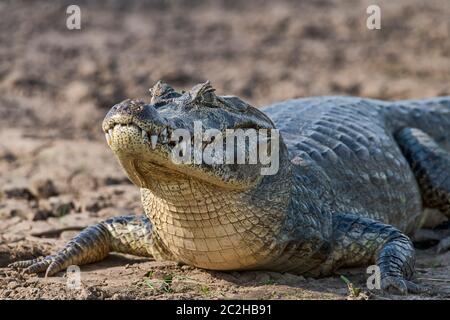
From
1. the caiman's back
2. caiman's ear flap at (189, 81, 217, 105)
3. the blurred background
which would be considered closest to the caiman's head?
caiman's ear flap at (189, 81, 217, 105)

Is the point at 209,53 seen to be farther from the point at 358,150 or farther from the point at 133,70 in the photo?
the point at 358,150

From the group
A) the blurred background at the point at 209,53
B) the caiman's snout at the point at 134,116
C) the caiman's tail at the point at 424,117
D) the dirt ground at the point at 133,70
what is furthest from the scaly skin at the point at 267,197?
the blurred background at the point at 209,53

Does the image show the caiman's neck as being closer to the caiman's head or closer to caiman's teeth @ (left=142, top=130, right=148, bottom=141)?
the caiman's head

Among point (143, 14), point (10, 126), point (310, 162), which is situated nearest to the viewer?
point (310, 162)

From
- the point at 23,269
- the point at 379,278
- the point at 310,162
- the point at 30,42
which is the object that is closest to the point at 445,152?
the point at 310,162

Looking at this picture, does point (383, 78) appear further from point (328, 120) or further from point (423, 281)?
point (423, 281)

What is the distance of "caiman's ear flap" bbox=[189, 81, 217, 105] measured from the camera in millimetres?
4340

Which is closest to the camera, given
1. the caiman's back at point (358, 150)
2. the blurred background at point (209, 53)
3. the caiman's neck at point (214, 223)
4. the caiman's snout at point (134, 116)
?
the caiman's snout at point (134, 116)

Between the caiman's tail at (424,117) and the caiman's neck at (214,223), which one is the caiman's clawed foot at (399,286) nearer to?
the caiman's neck at (214,223)

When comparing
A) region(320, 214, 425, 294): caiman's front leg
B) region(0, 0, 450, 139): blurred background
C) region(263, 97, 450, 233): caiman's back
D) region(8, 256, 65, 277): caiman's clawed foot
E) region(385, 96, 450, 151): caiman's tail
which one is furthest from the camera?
region(0, 0, 450, 139): blurred background

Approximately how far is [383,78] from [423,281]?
20.9ft

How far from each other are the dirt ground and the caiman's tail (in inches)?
46.8

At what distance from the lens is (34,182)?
7.29 m

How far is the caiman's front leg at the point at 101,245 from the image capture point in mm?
5184
